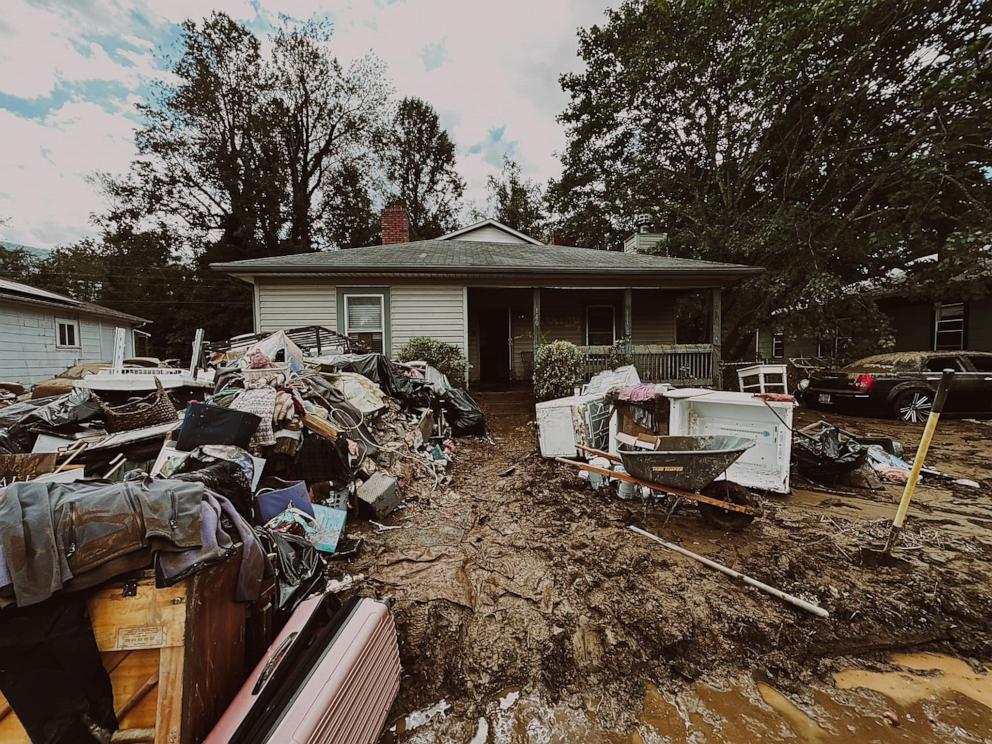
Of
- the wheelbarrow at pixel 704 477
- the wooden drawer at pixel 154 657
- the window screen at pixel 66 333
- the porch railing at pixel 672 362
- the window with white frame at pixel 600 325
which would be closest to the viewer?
the wooden drawer at pixel 154 657

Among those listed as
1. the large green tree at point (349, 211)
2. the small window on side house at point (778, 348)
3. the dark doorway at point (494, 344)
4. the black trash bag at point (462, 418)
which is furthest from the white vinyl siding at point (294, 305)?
the large green tree at point (349, 211)

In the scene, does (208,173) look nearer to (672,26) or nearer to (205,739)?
(672,26)

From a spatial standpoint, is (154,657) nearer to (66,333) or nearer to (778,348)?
(66,333)

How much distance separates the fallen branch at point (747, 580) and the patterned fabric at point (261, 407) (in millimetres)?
3489

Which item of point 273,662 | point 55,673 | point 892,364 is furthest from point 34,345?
point 892,364

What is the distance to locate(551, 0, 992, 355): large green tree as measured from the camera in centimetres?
952

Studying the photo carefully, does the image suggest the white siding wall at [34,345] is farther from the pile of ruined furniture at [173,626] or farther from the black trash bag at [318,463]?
the black trash bag at [318,463]

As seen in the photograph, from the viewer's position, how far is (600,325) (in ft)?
39.8

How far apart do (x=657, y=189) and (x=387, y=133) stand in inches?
735

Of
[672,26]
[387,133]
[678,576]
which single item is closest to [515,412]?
[678,576]

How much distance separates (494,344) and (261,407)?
9.10 metres

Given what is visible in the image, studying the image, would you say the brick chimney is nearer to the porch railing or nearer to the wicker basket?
the porch railing

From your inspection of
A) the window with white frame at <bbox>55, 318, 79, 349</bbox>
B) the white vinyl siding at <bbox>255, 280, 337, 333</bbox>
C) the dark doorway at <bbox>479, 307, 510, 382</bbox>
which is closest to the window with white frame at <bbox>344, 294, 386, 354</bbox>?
the white vinyl siding at <bbox>255, 280, 337, 333</bbox>

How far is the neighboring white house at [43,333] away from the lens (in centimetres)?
1060
